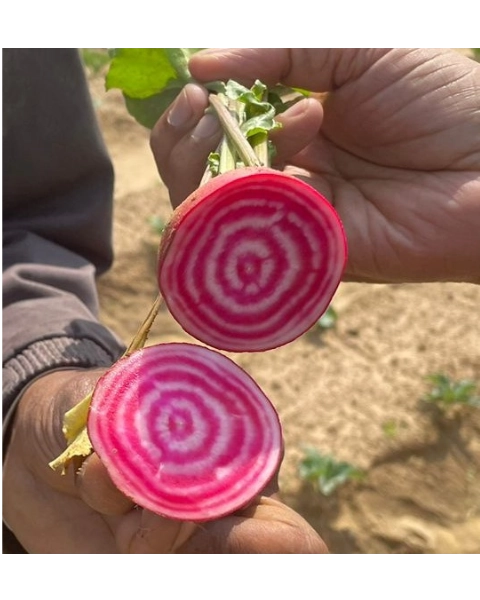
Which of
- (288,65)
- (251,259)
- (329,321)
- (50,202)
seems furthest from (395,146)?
(329,321)

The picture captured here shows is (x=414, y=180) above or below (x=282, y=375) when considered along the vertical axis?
above

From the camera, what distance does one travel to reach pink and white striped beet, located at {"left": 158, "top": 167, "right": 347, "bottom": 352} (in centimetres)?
159

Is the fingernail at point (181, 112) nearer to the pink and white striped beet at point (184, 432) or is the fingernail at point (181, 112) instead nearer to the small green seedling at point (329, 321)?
the pink and white striped beet at point (184, 432)

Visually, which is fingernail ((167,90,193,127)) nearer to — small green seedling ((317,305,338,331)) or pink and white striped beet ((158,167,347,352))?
pink and white striped beet ((158,167,347,352))

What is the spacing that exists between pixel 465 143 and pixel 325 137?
488mm

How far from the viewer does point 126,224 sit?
489 cm

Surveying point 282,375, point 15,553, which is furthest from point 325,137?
point 15,553

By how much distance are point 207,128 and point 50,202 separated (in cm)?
100

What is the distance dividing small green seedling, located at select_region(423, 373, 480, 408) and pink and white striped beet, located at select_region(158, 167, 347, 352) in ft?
7.03

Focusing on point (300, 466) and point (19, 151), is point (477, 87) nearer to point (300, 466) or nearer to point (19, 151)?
point (19, 151)

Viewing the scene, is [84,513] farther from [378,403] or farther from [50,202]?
[378,403]

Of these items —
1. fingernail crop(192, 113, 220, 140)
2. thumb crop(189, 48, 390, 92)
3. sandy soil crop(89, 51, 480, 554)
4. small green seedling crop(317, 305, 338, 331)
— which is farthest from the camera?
small green seedling crop(317, 305, 338, 331)

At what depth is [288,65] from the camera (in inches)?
98.7

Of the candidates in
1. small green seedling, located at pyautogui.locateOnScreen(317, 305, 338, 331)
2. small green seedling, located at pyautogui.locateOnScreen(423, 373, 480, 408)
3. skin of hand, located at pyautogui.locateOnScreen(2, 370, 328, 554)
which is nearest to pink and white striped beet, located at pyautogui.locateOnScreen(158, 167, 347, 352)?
skin of hand, located at pyautogui.locateOnScreen(2, 370, 328, 554)
